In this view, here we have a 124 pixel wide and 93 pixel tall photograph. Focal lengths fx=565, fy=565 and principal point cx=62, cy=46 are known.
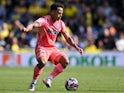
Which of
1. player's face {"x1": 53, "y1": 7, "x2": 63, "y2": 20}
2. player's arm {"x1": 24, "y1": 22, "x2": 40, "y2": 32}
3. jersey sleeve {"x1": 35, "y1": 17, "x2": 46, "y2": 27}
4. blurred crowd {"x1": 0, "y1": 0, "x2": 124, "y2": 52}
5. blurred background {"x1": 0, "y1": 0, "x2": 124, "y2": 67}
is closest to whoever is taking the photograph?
player's arm {"x1": 24, "y1": 22, "x2": 40, "y2": 32}

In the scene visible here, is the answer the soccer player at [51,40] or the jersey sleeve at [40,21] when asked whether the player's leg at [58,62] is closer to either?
the soccer player at [51,40]

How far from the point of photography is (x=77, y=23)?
30984 millimetres

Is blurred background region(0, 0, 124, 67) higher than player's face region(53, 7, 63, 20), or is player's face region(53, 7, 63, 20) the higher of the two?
player's face region(53, 7, 63, 20)

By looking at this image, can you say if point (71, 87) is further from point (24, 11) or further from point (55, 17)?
A: point (24, 11)

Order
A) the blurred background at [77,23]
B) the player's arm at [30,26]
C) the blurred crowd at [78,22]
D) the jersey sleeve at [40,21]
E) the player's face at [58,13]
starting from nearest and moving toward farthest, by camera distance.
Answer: the player's arm at [30,26], the jersey sleeve at [40,21], the player's face at [58,13], the blurred background at [77,23], the blurred crowd at [78,22]

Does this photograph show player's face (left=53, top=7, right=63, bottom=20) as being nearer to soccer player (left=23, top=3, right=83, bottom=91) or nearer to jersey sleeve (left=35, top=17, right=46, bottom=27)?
soccer player (left=23, top=3, right=83, bottom=91)

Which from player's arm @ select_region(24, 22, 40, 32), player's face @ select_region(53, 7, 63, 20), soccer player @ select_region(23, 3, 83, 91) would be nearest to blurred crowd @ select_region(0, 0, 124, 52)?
soccer player @ select_region(23, 3, 83, 91)

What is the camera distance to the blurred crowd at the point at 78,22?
28844 millimetres

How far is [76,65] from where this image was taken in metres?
27.8

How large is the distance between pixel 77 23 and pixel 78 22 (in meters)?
0.16

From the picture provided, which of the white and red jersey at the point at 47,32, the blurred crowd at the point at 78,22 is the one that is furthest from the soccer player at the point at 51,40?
the blurred crowd at the point at 78,22

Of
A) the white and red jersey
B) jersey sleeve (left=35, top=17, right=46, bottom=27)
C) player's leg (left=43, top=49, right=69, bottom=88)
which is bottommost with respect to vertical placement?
player's leg (left=43, top=49, right=69, bottom=88)

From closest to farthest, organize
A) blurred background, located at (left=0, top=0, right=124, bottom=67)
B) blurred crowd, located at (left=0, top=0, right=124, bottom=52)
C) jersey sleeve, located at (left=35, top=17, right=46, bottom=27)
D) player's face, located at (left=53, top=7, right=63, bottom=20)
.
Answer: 1. jersey sleeve, located at (left=35, top=17, right=46, bottom=27)
2. player's face, located at (left=53, top=7, right=63, bottom=20)
3. blurred background, located at (left=0, top=0, right=124, bottom=67)
4. blurred crowd, located at (left=0, top=0, right=124, bottom=52)

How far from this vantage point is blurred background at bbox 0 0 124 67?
28.7m
